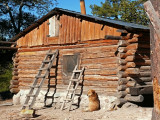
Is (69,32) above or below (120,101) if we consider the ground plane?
above

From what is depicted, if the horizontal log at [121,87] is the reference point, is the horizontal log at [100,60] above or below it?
above

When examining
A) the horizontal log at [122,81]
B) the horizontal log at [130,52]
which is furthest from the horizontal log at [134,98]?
the horizontal log at [130,52]

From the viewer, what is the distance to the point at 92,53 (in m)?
11.6

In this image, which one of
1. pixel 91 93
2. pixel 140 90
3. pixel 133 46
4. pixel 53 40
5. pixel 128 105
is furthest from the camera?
pixel 53 40

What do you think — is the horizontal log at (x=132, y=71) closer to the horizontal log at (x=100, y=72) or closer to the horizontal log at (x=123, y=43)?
the horizontal log at (x=100, y=72)

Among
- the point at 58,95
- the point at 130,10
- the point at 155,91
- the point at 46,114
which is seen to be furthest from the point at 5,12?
the point at 155,91

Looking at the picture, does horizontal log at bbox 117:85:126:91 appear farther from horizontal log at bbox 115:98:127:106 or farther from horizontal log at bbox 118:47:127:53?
horizontal log at bbox 118:47:127:53

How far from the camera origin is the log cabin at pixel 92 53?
33.9ft

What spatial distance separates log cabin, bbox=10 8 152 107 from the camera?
10.3m

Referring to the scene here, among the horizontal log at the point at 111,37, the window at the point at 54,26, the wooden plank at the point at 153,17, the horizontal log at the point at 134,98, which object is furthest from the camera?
the window at the point at 54,26

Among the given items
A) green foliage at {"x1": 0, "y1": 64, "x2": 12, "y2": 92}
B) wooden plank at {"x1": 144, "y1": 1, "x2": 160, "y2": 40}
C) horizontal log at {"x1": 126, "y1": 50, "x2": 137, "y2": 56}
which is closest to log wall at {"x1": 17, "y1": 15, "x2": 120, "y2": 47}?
horizontal log at {"x1": 126, "y1": 50, "x2": 137, "y2": 56}

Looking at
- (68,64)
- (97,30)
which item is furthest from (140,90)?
(68,64)

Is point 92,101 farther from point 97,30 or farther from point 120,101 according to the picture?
point 97,30

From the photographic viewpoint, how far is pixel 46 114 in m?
10.8
